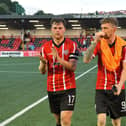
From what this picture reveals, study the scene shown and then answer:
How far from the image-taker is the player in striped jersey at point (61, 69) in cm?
571

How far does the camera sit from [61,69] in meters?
5.79

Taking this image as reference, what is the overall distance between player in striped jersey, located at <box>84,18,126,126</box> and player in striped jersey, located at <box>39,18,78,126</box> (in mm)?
423

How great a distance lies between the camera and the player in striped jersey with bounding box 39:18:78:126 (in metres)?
5.71

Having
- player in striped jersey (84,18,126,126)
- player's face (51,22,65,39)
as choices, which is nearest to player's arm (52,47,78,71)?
player in striped jersey (84,18,126,126)

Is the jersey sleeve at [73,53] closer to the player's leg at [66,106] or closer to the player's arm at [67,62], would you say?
the player's arm at [67,62]

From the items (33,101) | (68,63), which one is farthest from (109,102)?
(33,101)

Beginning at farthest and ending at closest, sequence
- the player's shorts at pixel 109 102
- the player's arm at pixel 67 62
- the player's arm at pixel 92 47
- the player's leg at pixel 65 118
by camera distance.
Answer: the player's leg at pixel 65 118 < the player's shorts at pixel 109 102 < the player's arm at pixel 67 62 < the player's arm at pixel 92 47

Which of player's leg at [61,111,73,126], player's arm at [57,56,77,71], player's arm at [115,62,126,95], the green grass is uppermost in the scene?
player's arm at [57,56,77,71]

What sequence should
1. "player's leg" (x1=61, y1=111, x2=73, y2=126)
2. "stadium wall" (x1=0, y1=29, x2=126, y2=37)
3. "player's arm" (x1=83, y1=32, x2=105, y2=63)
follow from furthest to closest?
1. "stadium wall" (x1=0, y1=29, x2=126, y2=37)
2. "player's leg" (x1=61, y1=111, x2=73, y2=126)
3. "player's arm" (x1=83, y1=32, x2=105, y2=63)

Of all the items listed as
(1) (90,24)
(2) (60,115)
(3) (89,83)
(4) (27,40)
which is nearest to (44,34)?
(4) (27,40)

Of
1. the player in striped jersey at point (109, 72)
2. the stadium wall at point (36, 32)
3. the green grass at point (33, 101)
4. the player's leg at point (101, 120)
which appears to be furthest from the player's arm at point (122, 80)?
the stadium wall at point (36, 32)

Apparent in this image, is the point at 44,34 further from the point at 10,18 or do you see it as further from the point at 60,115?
the point at 60,115

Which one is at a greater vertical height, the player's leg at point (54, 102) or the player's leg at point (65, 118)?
the player's leg at point (54, 102)

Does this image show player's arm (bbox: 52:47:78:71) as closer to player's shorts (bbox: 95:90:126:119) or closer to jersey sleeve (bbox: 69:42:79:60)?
jersey sleeve (bbox: 69:42:79:60)
